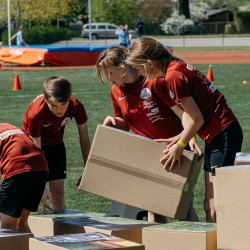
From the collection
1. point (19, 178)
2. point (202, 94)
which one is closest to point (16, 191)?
point (19, 178)

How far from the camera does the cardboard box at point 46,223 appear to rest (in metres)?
5.86

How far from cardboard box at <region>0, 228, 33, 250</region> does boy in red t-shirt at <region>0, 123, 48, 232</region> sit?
2.15ft

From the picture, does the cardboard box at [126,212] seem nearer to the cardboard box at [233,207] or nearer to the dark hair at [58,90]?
the dark hair at [58,90]

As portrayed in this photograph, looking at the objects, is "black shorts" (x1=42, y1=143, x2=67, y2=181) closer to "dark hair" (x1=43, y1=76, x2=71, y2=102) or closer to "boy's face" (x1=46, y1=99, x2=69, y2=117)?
"boy's face" (x1=46, y1=99, x2=69, y2=117)

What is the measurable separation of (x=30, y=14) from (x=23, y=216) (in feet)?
139

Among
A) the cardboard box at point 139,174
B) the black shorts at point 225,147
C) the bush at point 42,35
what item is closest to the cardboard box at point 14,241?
the cardboard box at point 139,174

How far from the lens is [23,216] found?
5.91 m

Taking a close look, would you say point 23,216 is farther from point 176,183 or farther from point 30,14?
point 30,14

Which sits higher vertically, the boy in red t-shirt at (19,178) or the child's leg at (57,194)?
the boy in red t-shirt at (19,178)

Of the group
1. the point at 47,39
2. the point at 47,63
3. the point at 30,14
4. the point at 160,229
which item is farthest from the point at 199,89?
the point at 47,39

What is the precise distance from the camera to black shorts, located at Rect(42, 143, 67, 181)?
7016mm

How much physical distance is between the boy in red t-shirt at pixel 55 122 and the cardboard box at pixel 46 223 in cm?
53

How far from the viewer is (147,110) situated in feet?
21.0

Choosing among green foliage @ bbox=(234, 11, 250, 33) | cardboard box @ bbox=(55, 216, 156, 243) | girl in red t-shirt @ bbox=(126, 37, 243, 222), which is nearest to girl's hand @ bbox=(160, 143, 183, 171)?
girl in red t-shirt @ bbox=(126, 37, 243, 222)
